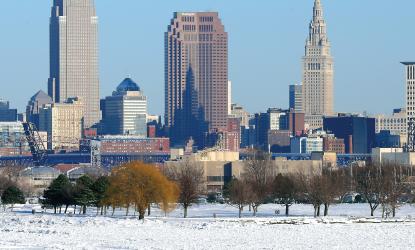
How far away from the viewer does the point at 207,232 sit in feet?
255

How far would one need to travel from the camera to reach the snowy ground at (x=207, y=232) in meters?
69.5

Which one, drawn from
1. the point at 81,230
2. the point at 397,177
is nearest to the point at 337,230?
the point at 81,230

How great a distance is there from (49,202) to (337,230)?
27458 mm

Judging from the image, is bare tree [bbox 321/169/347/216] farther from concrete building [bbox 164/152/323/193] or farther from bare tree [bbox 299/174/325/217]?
concrete building [bbox 164/152/323/193]

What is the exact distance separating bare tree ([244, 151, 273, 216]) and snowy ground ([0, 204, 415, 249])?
162 inches

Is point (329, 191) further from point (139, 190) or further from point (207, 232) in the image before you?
point (207, 232)

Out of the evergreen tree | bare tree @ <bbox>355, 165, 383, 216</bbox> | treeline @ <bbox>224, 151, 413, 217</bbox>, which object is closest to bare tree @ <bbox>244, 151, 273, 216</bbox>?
treeline @ <bbox>224, 151, 413, 217</bbox>

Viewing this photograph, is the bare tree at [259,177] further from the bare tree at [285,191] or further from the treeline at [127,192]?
the treeline at [127,192]

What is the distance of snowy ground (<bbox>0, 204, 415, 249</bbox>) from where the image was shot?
69.5 meters

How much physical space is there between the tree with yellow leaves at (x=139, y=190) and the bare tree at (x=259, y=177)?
6306 mm

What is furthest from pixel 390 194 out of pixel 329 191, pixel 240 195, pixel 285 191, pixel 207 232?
pixel 207 232

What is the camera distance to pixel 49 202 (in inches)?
4033

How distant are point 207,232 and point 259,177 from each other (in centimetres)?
5684

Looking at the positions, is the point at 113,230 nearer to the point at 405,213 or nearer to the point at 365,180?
the point at 405,213
